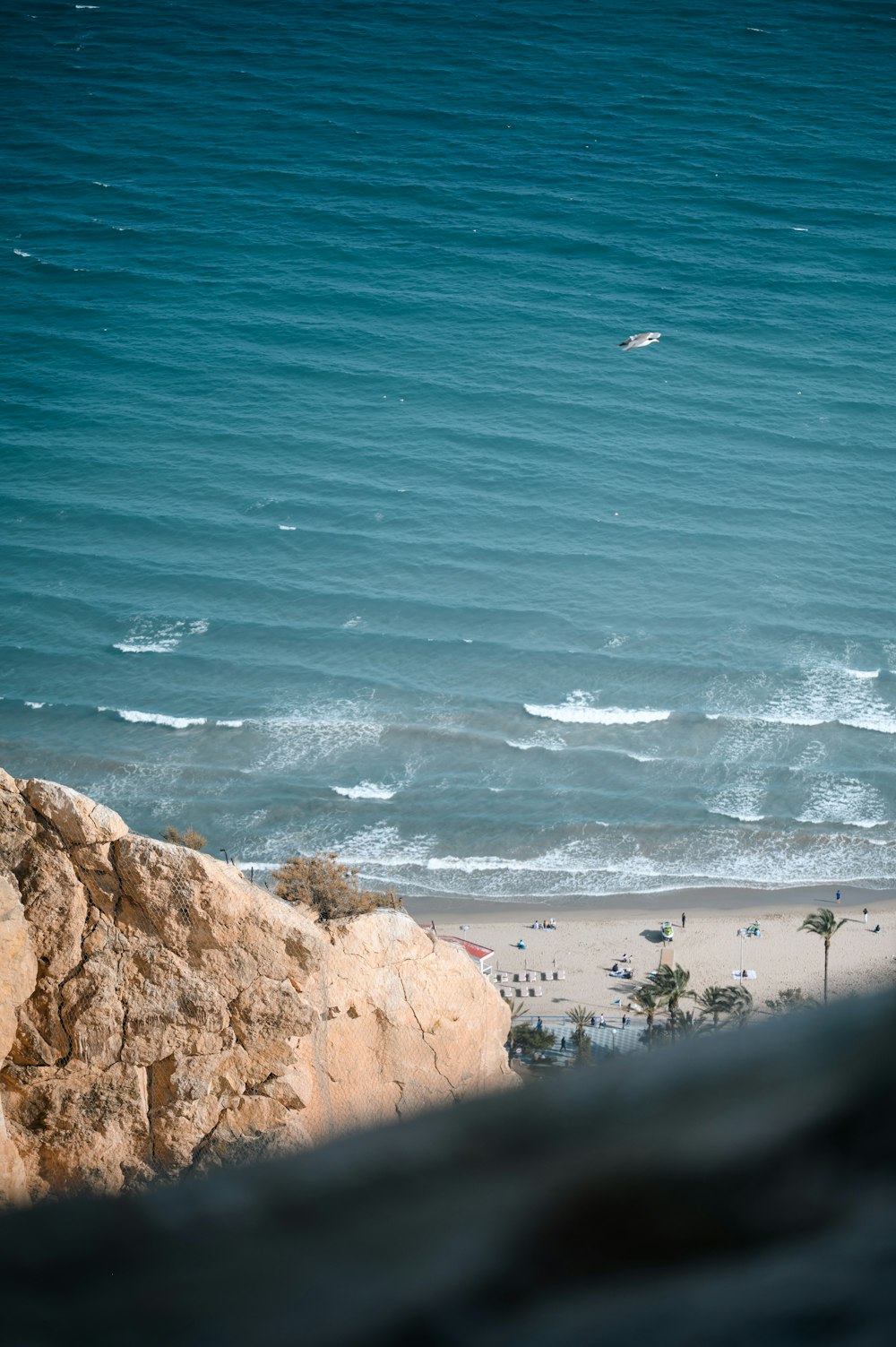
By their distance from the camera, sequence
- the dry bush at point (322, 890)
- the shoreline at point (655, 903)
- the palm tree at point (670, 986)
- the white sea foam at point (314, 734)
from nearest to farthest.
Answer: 1. the dry bush at point (322, 890)
2. the palm tree at point (670, 986)
3. the shoreline at point (655, 903)
4. the white sea foam at point (314, 734)

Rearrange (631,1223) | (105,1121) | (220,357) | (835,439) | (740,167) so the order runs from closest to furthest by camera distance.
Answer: (631,1223)
(105,1121)
(835,439)
(220,357)
(740,167)

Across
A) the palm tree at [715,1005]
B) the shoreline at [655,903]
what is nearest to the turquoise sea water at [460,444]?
the shoreline at [655,903]

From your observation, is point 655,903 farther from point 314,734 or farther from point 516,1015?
point 314,734

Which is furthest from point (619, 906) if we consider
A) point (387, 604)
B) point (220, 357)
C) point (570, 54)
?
point (570, 54)

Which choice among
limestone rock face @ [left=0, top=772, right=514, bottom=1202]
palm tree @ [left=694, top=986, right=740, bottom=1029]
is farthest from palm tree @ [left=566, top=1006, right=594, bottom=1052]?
limestone rock face @ [left=0, top=772, right=514, bottom=1202]

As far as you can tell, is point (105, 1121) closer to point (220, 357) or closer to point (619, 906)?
point (619, 906)

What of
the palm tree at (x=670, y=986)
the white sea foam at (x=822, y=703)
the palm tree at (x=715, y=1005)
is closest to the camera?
the palm tree at (x=715, y=1005)

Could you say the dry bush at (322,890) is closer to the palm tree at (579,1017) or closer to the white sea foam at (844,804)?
the palm tree at (579,1017)
